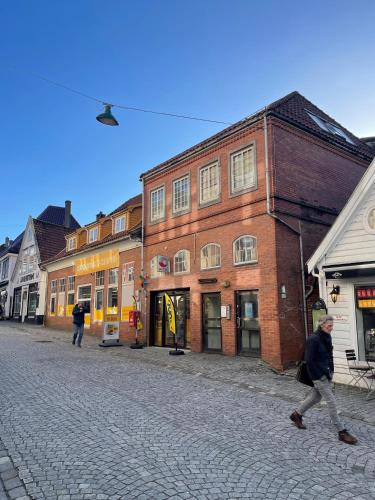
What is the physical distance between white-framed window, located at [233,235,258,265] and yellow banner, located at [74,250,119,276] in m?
8.81

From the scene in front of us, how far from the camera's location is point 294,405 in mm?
7391

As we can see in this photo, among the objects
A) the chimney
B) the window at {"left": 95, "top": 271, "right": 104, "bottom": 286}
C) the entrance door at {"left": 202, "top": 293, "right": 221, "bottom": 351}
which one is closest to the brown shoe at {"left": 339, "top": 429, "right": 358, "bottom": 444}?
the entrance door at {"left": 202, "top": 293, "right": 221, "bottom": 351}

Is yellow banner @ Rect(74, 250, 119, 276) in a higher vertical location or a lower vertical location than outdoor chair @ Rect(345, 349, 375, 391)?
higher

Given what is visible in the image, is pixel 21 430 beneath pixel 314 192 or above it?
beneath

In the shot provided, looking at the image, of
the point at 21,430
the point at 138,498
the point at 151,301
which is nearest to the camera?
the point at 138,498

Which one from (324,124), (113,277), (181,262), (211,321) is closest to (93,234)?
(113,277)

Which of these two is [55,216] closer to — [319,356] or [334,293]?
[334,293]

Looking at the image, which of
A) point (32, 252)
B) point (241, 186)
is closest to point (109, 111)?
point (241, 186)

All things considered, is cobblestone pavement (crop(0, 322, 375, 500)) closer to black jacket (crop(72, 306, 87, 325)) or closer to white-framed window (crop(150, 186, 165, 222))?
black jacket (crop(72, 306, 87, 325))

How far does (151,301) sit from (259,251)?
6711mm

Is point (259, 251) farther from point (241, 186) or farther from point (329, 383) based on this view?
point (329, 383)

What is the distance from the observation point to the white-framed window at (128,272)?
1867 centimetres

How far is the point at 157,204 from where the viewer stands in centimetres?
1750

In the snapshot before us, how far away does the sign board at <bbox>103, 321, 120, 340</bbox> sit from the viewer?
1706cm
